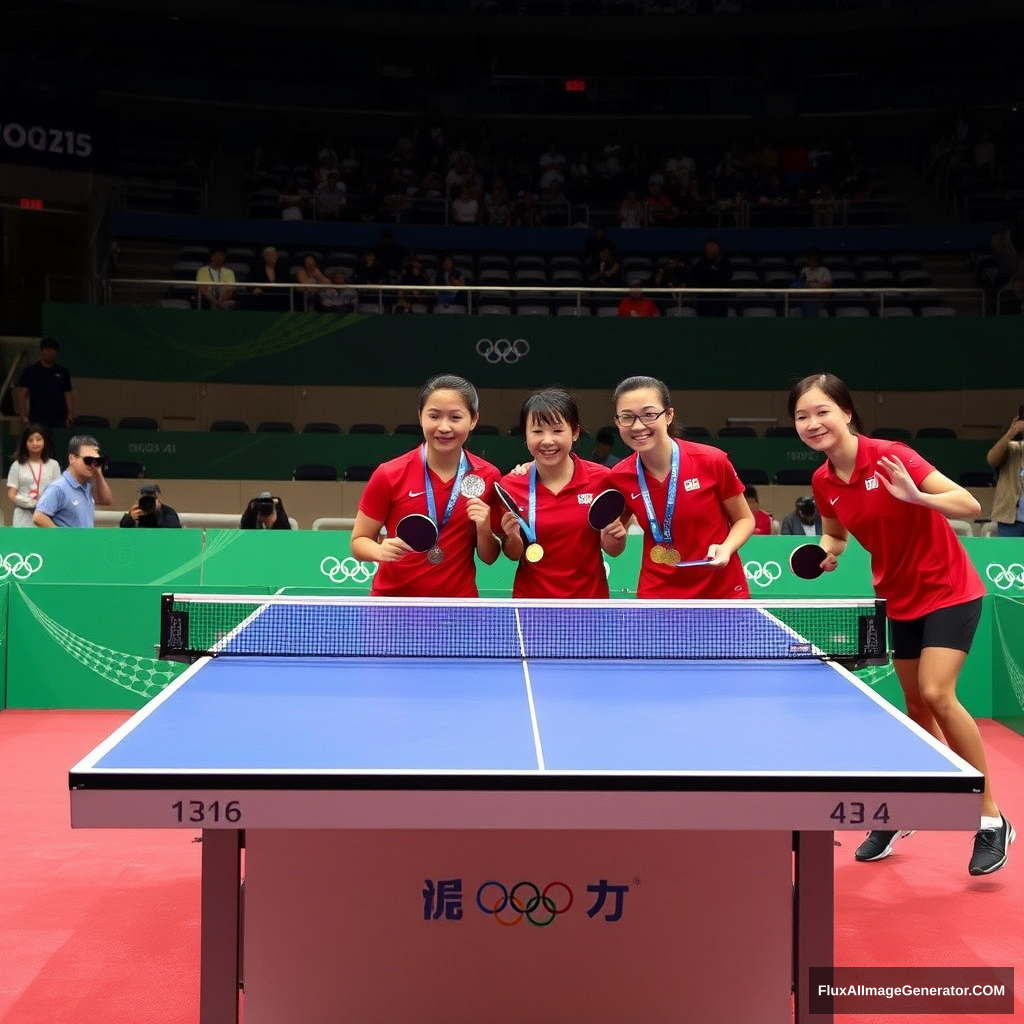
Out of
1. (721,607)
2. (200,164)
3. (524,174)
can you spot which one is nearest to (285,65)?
(200,164)

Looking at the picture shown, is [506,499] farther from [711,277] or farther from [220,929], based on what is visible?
[711,277]

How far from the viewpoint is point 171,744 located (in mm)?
2832

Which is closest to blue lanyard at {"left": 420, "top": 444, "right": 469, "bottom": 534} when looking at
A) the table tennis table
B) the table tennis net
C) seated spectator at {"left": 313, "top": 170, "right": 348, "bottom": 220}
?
the table tennis net

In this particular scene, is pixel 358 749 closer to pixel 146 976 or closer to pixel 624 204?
pixel 146 976

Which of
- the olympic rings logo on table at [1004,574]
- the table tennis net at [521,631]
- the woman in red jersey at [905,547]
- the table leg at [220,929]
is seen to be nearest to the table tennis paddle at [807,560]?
the woman in red jersey at [905,547]

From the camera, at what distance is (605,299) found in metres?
Answer: 18.1

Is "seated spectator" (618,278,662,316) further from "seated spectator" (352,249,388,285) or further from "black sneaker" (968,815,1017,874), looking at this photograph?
"black sneaker" (968,815,1017,874)

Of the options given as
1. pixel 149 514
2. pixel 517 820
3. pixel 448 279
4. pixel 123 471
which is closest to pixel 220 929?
pixel 517 820

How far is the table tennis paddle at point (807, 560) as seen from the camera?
465 centimetres

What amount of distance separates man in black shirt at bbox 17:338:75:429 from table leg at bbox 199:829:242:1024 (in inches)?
524

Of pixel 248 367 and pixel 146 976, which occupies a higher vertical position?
pixel 248 367

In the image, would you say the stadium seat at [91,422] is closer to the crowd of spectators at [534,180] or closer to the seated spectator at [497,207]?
the crowd of spectators at [534,180]

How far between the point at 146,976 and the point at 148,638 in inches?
206

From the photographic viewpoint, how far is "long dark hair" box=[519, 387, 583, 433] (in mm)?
4879
